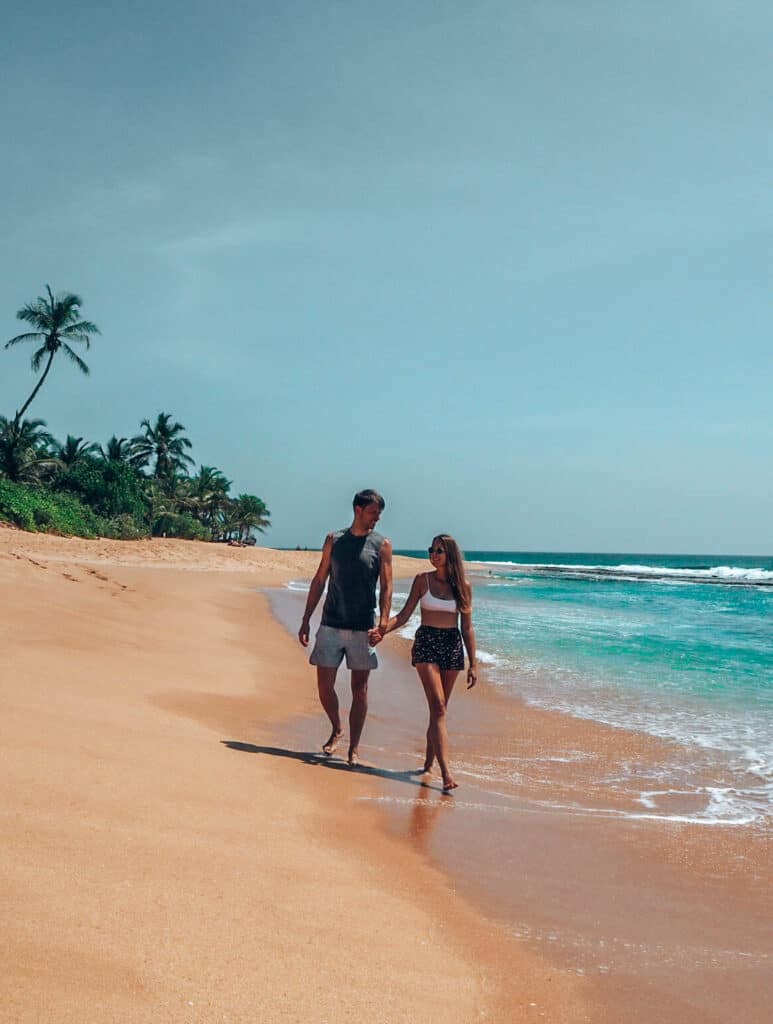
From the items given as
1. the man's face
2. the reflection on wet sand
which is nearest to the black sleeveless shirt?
the man's face

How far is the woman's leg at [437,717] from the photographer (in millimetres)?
5027

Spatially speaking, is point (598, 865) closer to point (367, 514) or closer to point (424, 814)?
point (424, 814)

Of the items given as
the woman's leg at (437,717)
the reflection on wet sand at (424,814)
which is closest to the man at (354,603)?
the woman's leg at (437,717)

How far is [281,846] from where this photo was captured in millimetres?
3297

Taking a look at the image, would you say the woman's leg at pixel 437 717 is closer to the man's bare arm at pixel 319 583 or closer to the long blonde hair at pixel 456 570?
the long blonde hair at pixel 456 570

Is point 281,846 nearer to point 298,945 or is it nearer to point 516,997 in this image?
point 298,945

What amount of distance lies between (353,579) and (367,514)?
489 millimetres

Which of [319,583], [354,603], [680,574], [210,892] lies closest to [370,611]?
[354,603]

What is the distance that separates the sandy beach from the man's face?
5.71ft

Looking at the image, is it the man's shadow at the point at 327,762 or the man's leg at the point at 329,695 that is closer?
the man's shadow at the point at 327,762

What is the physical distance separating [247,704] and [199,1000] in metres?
5.31

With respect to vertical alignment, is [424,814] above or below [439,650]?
below

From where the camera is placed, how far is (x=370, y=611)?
5.65 meters

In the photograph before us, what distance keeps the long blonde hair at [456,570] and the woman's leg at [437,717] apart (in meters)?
0.53
